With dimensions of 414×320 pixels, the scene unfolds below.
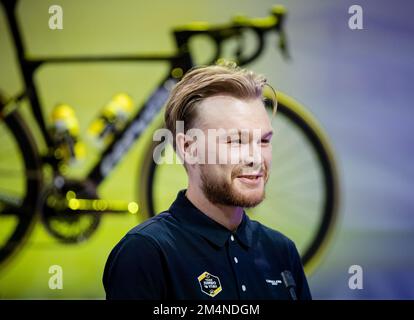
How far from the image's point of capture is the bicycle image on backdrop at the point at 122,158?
3.37m

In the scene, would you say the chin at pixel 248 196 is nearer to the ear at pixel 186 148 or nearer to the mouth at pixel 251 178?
the mouth at pixel 251 178

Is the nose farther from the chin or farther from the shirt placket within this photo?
the shirt placket

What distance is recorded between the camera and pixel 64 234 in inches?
134

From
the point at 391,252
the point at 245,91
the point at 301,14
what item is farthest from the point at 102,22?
the point at 391,252

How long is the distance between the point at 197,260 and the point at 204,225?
103mm

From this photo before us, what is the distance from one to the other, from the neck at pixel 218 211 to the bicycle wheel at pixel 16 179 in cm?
162

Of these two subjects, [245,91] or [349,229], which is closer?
[245,91]

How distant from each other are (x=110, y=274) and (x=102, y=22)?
→ 1.83 meters

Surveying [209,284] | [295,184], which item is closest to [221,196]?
[209,284]

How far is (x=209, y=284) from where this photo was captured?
78.0 inches

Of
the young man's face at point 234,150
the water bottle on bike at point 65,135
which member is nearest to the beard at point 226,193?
the young man's face at point 234,150

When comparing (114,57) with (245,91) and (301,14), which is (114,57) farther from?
(245,91)

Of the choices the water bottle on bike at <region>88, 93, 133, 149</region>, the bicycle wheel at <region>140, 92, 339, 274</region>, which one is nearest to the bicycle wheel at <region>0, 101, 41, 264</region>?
the water bottle on bike at <region>88, 93, 133, 149</region>

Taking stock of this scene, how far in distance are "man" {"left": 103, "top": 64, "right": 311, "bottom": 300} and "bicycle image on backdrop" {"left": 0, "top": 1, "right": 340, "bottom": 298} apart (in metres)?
1.31
